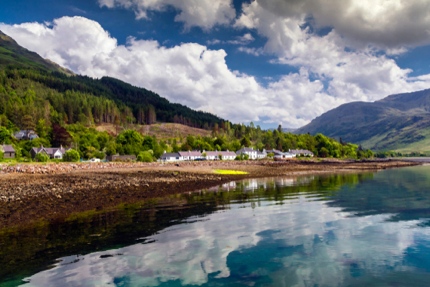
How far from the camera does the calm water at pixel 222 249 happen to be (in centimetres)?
1149

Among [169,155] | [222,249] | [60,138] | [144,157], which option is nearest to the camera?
[222,249]

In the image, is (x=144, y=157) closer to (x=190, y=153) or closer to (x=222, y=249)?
(x=190, y=153)

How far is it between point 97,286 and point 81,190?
27.4m

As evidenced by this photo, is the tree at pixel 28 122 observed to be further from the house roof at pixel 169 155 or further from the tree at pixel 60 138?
the house roof at pixel 169 155

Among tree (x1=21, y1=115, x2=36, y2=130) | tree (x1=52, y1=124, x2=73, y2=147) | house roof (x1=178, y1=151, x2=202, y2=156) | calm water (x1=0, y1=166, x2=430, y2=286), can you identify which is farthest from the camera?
tree (x1=21, y1=115, x2=36, y2=130)

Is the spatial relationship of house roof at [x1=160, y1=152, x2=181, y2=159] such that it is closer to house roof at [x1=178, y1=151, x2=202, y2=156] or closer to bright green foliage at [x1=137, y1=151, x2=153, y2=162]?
house roof at [x1=178, y1=151, x2=202, y2=156]

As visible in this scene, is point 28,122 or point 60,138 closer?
point 60,138

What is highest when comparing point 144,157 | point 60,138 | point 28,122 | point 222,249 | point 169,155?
point 28,122

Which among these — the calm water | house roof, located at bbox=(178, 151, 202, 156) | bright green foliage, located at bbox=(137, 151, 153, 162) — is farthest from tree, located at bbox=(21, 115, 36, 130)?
the calm water

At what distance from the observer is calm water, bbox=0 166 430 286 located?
11.5 metres

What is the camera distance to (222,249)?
15.0 meters

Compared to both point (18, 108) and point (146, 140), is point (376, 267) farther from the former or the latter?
point (18, 108)

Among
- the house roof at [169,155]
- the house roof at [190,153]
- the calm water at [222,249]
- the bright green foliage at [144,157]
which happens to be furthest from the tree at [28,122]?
the calm water at [222,249]

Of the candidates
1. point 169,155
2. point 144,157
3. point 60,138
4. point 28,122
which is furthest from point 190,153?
point 28,122
